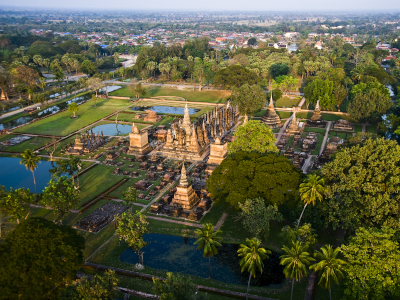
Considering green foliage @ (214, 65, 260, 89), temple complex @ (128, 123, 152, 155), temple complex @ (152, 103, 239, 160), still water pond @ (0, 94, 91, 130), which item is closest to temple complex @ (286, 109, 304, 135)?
temple complex @ (152, 103, 239, 160)

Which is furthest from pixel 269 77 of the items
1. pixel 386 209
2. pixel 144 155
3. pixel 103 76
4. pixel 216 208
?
pixel 386 209

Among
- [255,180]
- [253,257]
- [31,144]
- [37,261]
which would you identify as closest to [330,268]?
[253,257]

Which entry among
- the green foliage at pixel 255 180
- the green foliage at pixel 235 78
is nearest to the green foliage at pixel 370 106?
the green foliage at pixel 235 78

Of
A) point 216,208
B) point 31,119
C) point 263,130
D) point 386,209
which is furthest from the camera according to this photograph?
point 31,119

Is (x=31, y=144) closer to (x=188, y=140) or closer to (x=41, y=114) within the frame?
(x=41, y=114)

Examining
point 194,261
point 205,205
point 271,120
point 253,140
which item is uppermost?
point 253,140

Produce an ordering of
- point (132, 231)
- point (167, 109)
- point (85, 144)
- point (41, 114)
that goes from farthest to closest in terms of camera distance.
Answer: point (167, 109)
point (41, 114)
point (85, 144)
point (132, 231)

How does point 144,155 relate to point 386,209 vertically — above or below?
below

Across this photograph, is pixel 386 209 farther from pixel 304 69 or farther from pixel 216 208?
pixel 304 69
